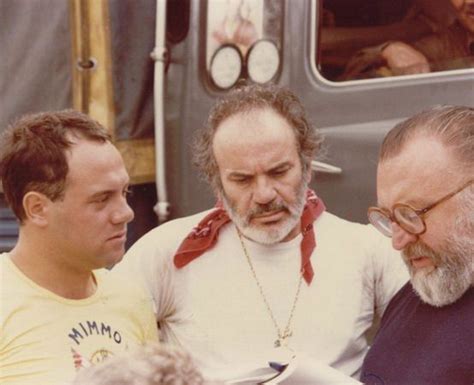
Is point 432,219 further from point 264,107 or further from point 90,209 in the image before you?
point 90,209

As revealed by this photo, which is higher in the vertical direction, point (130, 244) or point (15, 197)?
point (15, 197)

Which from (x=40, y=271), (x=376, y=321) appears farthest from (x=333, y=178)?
(x=40, y=271)

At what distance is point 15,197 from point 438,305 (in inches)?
24.7

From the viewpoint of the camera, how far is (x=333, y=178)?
1.39 meters

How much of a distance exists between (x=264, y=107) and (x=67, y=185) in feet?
1.22

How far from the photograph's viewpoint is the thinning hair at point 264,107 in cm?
135

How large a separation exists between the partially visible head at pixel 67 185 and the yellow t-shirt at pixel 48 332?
0.20 ft

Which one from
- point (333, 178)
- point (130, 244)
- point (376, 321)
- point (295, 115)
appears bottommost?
point (376, 321)

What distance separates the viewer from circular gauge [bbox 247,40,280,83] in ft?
4.45

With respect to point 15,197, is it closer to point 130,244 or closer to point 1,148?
point 1,148

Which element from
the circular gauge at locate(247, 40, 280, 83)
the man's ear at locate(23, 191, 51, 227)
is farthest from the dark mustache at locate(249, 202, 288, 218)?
the man's ear at locate(23, 191, 51, 227)

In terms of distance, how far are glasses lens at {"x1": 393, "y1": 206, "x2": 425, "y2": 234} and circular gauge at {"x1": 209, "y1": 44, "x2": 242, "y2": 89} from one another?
15.6 inches

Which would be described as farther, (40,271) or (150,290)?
(150,290)

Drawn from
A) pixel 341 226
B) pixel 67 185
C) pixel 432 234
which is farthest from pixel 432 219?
pixel 67 185
